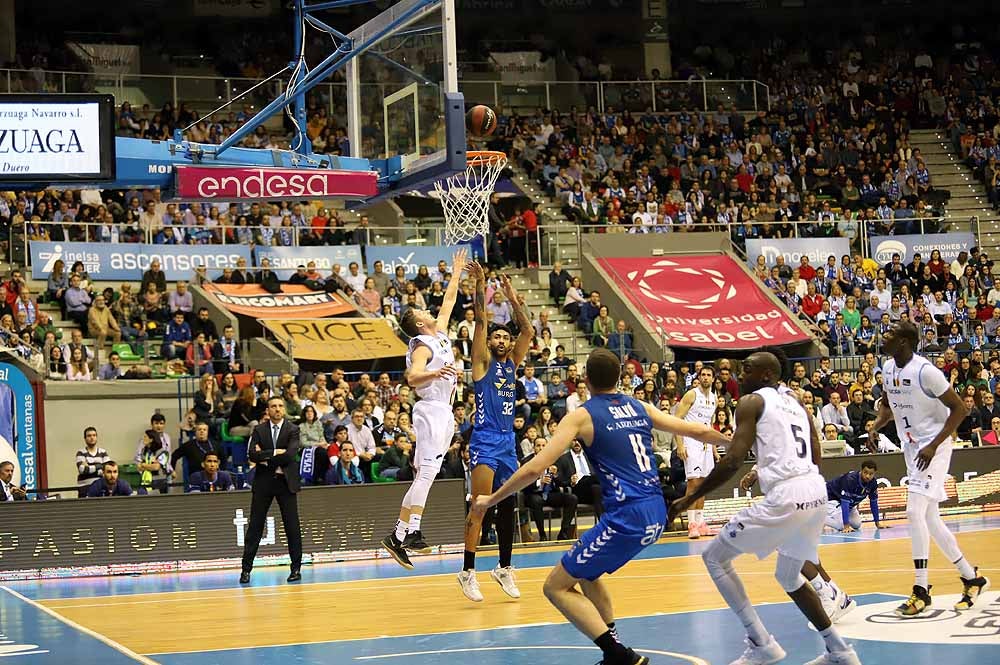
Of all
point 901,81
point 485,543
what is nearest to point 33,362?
point 485,543

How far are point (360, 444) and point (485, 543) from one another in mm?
2550

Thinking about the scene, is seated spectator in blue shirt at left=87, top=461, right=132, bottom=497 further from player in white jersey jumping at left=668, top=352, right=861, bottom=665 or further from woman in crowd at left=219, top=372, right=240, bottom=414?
player in white jersey jumping at left=668, top=352, right=861, bottom=665

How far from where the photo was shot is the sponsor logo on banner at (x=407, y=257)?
27.9 m

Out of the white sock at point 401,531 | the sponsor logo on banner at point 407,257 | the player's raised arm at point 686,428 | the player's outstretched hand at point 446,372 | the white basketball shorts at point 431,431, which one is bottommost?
the white sock at point 401,531

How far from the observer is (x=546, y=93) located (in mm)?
36281

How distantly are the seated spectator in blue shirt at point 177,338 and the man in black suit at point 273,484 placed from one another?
8.47 meters

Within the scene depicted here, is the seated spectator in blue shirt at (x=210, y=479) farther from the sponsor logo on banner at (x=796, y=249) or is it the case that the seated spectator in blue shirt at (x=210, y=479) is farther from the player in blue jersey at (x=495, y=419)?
the sponsor logo on banner at (x=796, y=249)

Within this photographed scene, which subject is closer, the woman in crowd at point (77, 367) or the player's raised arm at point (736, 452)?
the player's raised arm at point (736, 452)

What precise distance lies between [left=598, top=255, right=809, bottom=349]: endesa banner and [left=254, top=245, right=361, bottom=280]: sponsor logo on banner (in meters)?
5.87

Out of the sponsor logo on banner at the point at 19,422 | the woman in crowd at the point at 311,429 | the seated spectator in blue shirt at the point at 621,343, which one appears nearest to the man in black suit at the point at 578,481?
the woman in crowd at the point at 311,429

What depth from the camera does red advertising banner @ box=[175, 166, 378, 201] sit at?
12.2 meters

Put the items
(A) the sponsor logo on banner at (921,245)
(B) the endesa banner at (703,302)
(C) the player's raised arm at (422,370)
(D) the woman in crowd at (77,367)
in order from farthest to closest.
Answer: (A) the sponsor logo on banner at (921,245)
(B) the endesa banner at (703,302)
(D) the woman in crowd at (77,367)
(C) the player's raised arm at (422,370)

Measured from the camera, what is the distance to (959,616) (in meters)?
10.1

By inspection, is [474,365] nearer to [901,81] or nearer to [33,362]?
[33,362]
